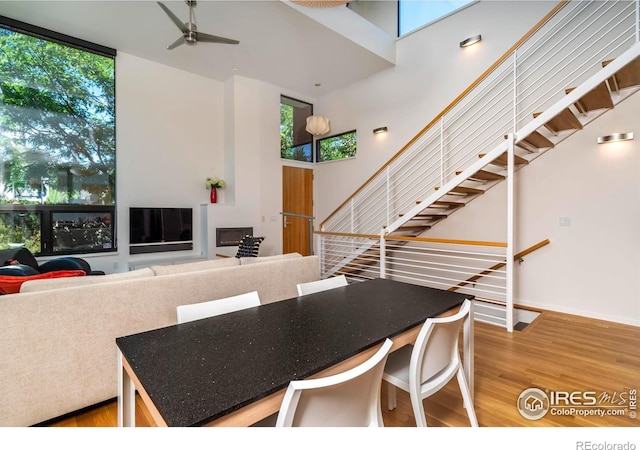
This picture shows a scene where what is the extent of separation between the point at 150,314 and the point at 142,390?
4.50 ft

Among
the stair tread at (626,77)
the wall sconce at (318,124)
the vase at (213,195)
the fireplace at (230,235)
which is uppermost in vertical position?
the wall sconce at (318,124)

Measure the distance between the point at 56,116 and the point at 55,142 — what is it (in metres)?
0.38

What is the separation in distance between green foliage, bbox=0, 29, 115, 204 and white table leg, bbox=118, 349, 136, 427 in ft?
14.9

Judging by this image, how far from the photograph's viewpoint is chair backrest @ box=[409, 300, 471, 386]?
52.6 inches

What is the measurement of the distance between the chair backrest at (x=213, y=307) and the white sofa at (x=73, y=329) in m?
0.71

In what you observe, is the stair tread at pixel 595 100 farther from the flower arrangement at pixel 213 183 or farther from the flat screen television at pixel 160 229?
the flat screen television at pixel 160 229

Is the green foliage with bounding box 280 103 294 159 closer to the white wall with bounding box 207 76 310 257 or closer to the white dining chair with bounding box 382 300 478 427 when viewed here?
the white wall with bounding box 207 76 310 257

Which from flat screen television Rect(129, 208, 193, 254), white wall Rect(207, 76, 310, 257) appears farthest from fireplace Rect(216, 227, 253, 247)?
flat screen television Rect(129, 208, 193, 254)

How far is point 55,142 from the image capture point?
4484 millimetres

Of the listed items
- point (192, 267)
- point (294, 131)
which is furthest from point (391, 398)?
point (294, 131)

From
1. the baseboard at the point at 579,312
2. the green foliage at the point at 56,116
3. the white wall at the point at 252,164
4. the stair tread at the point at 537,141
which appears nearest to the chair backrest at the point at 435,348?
the stair tread at the point at 537,141

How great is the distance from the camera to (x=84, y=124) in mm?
4707

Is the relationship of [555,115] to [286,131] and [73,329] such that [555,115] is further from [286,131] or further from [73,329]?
[286,131]

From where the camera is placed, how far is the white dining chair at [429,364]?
1.35 m
